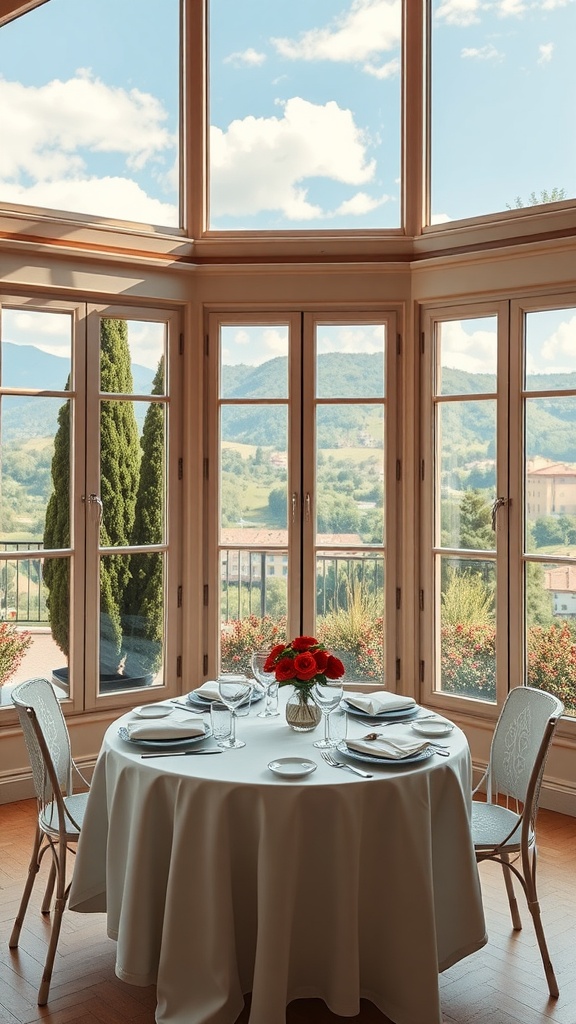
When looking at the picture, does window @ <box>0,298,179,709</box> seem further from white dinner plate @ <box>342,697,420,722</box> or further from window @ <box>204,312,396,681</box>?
white dinner plate @ <box>342,697,420,722</box>

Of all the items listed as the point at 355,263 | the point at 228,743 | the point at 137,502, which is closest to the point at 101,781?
the point at 228,743

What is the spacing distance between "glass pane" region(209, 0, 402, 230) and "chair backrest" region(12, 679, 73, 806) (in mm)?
2750

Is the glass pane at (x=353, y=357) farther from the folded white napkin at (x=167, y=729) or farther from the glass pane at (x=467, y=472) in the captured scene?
the folded white napkin at (x=167, y=729)

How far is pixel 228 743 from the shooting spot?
2.67m

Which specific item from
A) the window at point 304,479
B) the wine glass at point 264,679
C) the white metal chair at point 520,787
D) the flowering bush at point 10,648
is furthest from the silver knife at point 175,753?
the window at point 304,479

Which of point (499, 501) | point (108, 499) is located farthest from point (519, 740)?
point (108, 499)

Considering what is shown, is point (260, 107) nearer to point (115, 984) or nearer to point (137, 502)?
point (137, 502)

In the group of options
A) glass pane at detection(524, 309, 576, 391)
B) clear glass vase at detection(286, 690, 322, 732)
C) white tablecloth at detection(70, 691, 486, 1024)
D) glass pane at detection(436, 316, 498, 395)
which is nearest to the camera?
white tablecloth at detection(70, 691, 486, 1024)

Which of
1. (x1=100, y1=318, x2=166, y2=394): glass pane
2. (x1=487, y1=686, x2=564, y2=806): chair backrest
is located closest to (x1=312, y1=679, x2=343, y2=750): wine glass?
(x1=487, y1=686, x2=564, y2=806): chair backrest

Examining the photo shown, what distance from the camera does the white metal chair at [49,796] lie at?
266cm

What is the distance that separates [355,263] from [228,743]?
2737 mm

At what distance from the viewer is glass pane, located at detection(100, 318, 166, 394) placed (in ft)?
14.7

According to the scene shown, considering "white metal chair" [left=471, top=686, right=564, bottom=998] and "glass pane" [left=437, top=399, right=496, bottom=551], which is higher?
"glass pane" [left=437, top=399, right=496, bottom=551]

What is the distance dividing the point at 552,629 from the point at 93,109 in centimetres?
336
